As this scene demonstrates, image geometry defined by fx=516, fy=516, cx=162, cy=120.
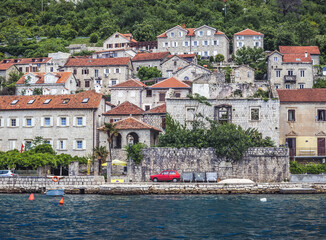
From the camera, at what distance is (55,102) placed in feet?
176

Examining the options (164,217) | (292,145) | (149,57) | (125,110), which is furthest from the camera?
(149,57)

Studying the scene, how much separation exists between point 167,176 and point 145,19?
81628mm

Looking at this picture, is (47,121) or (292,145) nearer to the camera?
(292,145)

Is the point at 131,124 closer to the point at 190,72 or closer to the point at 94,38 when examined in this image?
→ the point at 190,72

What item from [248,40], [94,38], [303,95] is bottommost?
[303,95]

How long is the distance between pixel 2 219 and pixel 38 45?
83.0 meters

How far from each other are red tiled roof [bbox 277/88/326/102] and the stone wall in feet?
25.4

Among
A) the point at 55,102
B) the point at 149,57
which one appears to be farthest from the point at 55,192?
the point at 149,57

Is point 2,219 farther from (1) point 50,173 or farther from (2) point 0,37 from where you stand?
(2) point 0,37

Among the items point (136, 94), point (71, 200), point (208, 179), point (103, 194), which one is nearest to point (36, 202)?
point (71, 200)

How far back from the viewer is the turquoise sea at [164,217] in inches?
999

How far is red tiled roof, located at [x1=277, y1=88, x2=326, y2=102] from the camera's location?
5056 centimetres

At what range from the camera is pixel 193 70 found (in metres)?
68.1

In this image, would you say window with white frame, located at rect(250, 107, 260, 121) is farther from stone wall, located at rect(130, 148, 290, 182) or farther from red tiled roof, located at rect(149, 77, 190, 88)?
red tiled roof, located at rect(149, 77, 190, 88)
